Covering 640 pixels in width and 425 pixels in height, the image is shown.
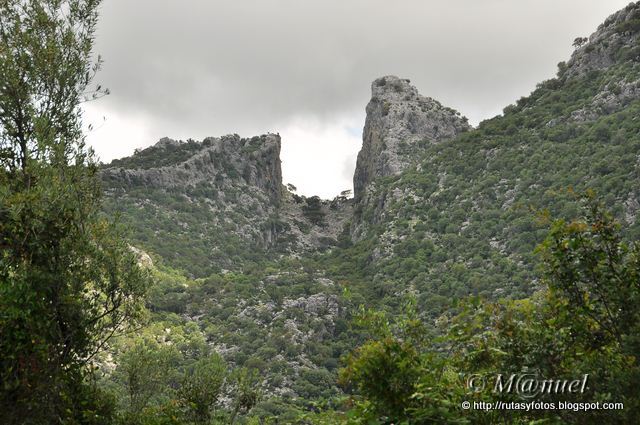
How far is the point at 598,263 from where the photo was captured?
29.9 ft

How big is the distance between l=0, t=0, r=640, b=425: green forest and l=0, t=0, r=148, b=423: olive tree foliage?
0.07 meters

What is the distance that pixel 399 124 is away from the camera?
148250mm

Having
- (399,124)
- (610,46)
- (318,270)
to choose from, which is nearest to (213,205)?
(318,270)

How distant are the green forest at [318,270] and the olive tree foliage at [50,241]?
0.24 feet

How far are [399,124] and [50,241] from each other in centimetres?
14172

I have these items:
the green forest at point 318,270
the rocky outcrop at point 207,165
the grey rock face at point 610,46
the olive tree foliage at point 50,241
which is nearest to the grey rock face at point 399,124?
the green forest at point 318,270

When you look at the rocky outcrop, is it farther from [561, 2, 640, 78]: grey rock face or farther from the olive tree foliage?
the olive tree foliage

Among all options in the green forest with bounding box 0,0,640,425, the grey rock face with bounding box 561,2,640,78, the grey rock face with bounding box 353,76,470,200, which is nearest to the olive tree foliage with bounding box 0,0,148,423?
the green forest with bounding box 0,0,640,425

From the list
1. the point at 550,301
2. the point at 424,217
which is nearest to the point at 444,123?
the point at 424,217

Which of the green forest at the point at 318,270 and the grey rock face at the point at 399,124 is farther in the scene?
the grey rock face at the point at 399,124

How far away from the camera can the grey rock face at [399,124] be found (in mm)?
A: 139250

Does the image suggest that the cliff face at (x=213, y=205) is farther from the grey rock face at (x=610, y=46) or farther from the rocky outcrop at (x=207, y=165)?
the grey rock face at (x=610, y=46)

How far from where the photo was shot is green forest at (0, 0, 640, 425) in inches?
337

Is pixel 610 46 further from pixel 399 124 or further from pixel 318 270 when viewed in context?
pixel 318 270
